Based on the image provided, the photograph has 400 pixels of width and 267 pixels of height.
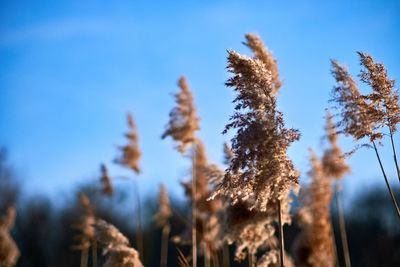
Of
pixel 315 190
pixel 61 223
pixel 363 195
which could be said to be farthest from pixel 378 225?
pixel 61 223

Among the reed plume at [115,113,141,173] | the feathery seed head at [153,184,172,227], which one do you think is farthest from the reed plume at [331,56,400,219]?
the feathery seed head at [153,184,172,227]

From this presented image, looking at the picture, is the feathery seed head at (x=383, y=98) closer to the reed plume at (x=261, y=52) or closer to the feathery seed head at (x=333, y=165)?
the reed plume at (x=261, y=52)

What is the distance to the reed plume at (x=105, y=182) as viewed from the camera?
32.8 ft

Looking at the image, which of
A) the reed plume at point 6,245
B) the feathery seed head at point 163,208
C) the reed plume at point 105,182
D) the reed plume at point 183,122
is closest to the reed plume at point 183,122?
the reed plume at point 183,122

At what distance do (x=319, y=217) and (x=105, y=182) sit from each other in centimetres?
649

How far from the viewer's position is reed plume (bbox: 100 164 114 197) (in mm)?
9984

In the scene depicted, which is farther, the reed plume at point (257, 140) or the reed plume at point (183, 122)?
the reed plume at point (183, 122)

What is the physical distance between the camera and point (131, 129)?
30.3 ft

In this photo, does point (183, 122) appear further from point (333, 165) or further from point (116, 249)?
point (333, 165)

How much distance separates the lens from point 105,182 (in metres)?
10.0

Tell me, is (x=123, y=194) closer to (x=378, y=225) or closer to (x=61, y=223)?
(x=61, y=223)

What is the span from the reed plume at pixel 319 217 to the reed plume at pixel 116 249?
4.43 metres

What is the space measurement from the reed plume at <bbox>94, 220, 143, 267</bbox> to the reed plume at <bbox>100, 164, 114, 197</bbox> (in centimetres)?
504

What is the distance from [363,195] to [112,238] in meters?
22.1
